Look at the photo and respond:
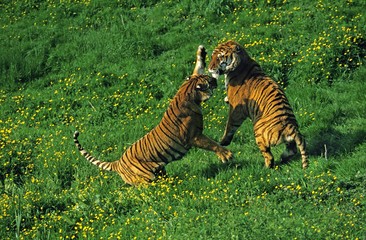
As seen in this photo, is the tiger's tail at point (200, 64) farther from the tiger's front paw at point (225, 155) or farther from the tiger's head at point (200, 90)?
the tiger's front paw at point (225, 155)

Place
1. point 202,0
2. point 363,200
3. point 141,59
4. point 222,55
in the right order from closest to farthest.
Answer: point 363,200, point 222,55, point 141,59, point 202,0

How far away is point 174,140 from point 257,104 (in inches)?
46.5

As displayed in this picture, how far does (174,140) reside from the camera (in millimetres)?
10320

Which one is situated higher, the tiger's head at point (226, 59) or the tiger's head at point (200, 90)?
the tiger's head at point (226, 59)

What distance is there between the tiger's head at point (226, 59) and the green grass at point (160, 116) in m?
1.18

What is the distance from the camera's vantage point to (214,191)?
9688 mm

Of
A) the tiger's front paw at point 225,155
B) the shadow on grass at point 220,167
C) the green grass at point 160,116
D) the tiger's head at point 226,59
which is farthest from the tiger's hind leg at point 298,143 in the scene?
the tiger's head at point 226,59

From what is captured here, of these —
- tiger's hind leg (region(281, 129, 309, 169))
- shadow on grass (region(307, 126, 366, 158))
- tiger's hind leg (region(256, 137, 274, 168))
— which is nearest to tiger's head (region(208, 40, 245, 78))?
tiger's hind leg (region(256, 137, 274, 168))

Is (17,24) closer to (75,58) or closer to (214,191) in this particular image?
(75,58)

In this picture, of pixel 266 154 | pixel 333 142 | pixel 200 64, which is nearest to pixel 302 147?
pixel 266 154

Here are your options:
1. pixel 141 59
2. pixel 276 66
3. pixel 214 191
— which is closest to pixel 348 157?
pixel 214 191

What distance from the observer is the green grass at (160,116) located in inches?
367

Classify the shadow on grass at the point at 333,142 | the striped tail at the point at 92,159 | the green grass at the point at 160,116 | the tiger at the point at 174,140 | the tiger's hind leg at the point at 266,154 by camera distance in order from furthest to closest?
1. the striped tail at the point at 92,159
2. the shadow on grass at the point at 333,142
3. the tiger at the point at 174,140
4. the tiger's hind leg at the point at 266,154
5. the green grass at the point at 160,116

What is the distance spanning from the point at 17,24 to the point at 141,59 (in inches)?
145
